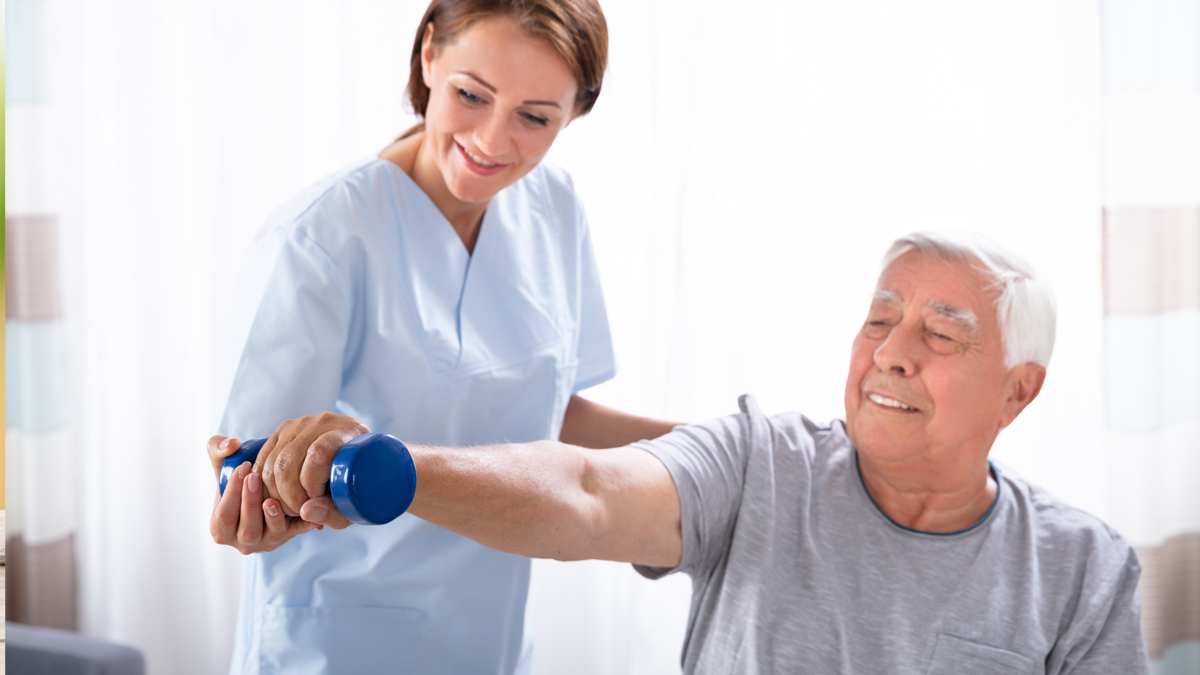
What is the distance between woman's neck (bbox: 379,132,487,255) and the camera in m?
1.25

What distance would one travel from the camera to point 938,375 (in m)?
1.17

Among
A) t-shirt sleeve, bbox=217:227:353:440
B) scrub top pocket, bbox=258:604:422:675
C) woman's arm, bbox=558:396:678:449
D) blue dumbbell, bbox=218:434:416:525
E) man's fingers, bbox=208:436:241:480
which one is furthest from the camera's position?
woman's arm, bbox=558:396:678:449

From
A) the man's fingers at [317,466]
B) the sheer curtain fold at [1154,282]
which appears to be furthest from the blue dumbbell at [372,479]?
the sheer curtain fold at [1154,282]

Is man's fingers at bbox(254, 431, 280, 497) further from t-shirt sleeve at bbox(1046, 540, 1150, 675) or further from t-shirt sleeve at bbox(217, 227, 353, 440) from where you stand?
t-shirt sleeve at bbox(1046, 540, 1150, 675)

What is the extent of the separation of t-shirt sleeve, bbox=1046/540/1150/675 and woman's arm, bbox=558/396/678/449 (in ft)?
2.14

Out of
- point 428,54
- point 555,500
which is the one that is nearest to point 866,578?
point 555,500

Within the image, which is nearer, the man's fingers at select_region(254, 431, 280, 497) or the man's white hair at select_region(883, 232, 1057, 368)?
the man's fingers at select_region(254, 431, 280, 497)

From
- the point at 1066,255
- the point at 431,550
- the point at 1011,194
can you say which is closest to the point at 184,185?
the point at 431,550

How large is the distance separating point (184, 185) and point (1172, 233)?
7.65 feet

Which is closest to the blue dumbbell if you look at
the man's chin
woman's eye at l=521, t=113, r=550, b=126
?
woman's eye at l=521, t=113, r=550, b=126

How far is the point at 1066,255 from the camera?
1.81 metres

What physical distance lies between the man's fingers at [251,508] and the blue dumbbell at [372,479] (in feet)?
0.28

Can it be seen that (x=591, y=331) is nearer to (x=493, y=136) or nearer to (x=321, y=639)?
(x=493, y=136)

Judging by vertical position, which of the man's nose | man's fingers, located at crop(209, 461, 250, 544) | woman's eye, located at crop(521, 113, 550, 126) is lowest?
man's fingers, located at crop(209, 461, 250, 544)
